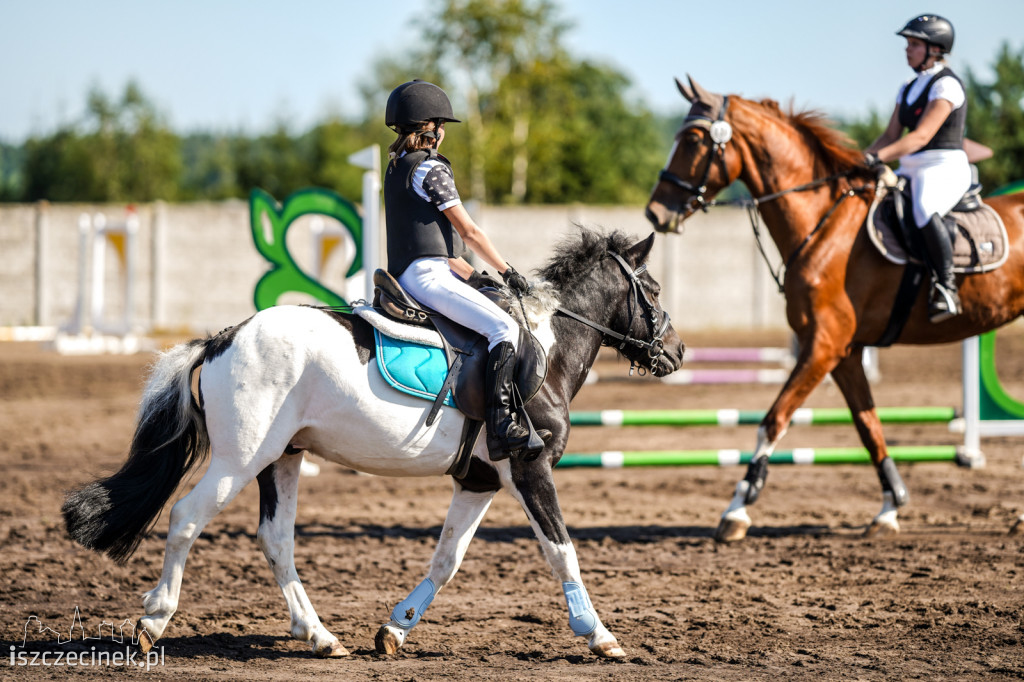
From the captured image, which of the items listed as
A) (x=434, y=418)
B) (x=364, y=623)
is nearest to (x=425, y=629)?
(x=364, y=623)

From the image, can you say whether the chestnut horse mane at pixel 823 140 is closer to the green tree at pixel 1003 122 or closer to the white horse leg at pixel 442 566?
the white horse leg at pixel 442 566

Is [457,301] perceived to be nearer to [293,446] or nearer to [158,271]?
[293,446]

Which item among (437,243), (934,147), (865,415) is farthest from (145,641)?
(934,147)

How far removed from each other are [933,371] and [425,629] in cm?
1373

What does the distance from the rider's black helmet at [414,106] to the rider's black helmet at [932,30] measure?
149 inches

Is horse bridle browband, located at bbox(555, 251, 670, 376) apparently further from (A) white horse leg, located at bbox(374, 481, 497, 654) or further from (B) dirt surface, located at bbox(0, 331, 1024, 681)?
(B) dirt surface, located at bbox(0, 331, 1024, 681)

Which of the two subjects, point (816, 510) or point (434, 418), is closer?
point (434, 418)

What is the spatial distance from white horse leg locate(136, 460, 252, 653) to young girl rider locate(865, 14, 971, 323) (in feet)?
15.2

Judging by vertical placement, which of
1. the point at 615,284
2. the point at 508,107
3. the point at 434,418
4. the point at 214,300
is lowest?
the point at 214,300

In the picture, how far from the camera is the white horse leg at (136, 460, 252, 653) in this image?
409cm

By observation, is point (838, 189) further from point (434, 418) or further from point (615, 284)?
point (434, 418)

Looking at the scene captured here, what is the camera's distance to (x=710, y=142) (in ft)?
22.7

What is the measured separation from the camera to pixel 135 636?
4520mm

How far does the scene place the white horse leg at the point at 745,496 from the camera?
655 centimetres
